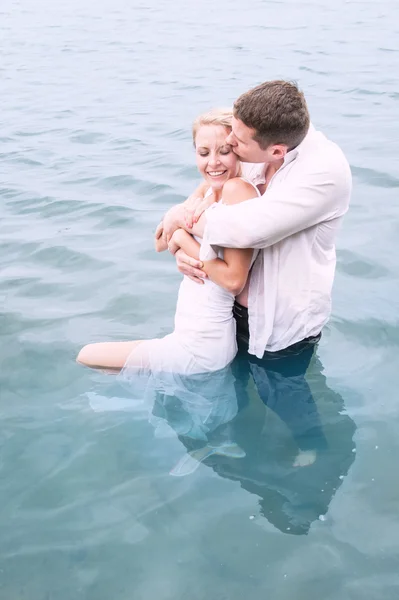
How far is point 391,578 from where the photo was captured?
3.39 m

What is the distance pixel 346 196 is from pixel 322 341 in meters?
1.71

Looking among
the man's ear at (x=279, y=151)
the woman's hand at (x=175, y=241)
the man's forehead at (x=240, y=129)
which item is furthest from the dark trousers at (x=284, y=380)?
the man's forehead at (x=240, y=129)

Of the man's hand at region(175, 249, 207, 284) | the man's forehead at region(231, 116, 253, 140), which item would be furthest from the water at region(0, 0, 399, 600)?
the man's forehead at region(231, 116, 253, 140)

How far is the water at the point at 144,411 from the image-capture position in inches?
139

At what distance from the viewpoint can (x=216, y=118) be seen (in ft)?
13.4

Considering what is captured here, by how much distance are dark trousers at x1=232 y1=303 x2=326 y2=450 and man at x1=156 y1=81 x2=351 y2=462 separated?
9 centimetres

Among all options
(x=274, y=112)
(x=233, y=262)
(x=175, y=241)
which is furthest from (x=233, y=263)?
(x=274, y=112)

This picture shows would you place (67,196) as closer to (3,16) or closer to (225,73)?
(225,73)

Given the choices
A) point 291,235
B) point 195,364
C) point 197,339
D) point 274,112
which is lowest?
point 195,364

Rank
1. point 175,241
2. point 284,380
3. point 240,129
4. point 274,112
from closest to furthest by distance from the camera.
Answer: point 274,112
point 240,129
point 175,241
point 284,380

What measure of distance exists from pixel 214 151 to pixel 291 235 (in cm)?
63

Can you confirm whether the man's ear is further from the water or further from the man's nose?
the water

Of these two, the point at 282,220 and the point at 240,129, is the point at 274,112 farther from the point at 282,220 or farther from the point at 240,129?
the point at 282,220

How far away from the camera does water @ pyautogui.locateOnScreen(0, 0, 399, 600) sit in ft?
11.6
